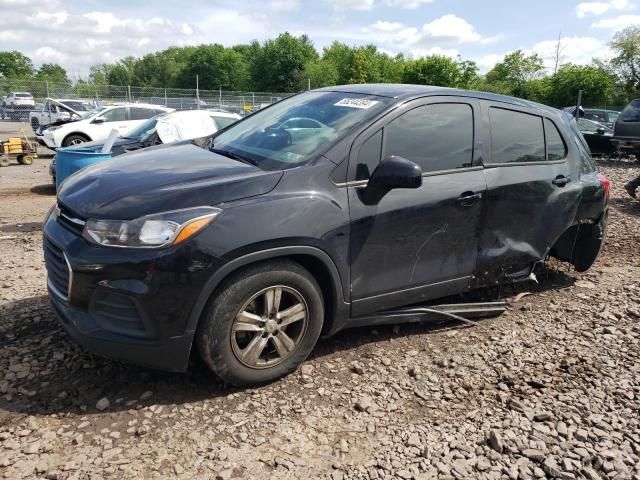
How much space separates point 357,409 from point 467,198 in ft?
5.32

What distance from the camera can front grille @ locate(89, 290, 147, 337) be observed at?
8.62 feet

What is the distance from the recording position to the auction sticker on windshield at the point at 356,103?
3.44 m

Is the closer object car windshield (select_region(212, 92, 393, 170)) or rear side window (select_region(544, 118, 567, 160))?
car windshield (select_region(212, 92, 393, 170))

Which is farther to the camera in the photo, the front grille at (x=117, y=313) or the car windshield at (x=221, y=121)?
the car windshield at (x=221, y=121)

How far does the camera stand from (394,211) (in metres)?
3.23

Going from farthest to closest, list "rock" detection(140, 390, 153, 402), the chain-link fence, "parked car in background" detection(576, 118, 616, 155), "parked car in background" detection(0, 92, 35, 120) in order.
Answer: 1. the chain-link fence
2. "parked car in background" detection(0, 92, 35, 120)
3. "parked car in background" detection(576, 118, 616, 155)
4. "rock" detection(140, 390, 153, 402)

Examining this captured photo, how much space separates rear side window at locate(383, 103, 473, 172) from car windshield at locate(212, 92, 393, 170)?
0.68 feet

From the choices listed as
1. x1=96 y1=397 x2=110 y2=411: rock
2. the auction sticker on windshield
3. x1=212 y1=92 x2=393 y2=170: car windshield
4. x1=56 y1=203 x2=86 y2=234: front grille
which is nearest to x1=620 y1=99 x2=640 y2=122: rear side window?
x1=212 y1=92 x2=393 y2=170: car windshield

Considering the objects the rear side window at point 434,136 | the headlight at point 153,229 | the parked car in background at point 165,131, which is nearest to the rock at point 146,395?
the headlight at point 153,229

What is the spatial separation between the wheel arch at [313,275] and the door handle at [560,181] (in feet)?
7.07

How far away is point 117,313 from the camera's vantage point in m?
2.66

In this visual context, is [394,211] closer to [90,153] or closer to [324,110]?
[324,110]

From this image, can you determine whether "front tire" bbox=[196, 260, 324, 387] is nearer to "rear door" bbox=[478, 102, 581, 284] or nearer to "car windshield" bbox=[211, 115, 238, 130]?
"rear door" bbox=[478, 102, 581, 284]

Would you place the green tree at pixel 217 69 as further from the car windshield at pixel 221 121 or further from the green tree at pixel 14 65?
the car windshield at pixel 221 121
